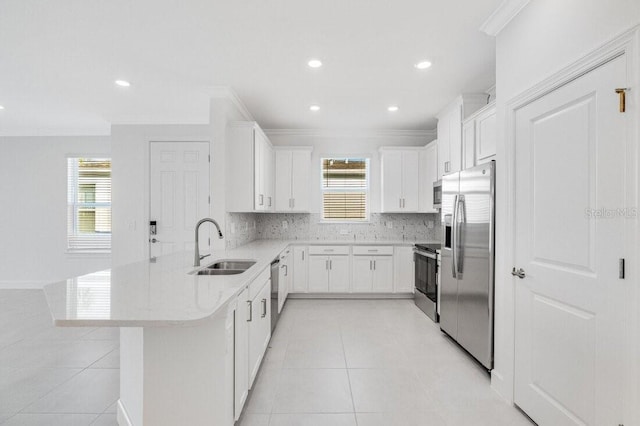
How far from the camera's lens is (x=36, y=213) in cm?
558

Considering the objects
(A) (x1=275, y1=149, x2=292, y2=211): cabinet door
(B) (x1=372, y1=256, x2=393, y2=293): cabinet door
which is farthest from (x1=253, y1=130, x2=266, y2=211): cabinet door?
(B) (x1=372, y1=256, x2=393, y2=293): cabinet door

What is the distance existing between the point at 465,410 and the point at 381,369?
0.73m

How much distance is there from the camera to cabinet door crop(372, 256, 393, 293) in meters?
4.93

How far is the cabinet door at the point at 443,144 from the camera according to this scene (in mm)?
4109

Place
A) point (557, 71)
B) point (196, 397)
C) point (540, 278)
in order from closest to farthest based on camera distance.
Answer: point (196, 397) → point (557, 71) → point (540, 278)

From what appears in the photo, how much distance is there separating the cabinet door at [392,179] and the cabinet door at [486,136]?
76.3 inches

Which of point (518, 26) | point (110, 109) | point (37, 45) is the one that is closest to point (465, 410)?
point (518, 26)

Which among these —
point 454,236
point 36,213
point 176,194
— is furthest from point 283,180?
point 36,213

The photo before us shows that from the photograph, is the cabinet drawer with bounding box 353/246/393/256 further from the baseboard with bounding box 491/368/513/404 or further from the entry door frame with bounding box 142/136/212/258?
the entry door frame with bounding box 142/136/212/258

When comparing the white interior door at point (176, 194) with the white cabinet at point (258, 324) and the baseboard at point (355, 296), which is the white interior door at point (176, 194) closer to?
the baseboard at point (355, 296)

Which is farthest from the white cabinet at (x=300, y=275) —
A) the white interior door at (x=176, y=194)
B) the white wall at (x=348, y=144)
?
the white interior door at (x=176, y=194)

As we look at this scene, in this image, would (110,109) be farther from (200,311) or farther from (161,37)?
(200,311)

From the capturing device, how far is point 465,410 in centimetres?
219

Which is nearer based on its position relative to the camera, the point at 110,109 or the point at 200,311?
the point at 200,311
